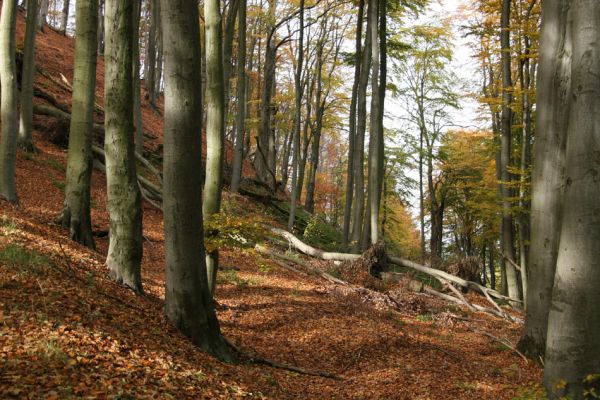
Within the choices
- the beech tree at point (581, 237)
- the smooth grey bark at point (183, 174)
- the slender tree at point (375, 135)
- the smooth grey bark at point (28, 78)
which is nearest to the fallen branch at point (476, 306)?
the slender tree at point (375, 135)

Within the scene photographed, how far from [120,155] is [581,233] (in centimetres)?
540

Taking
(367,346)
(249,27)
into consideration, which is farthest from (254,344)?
(249,27)

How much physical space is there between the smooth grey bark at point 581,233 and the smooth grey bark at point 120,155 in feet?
16.4

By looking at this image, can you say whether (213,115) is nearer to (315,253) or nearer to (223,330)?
(223,330)

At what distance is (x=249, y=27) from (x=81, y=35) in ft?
81.2

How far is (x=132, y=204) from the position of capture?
629cm

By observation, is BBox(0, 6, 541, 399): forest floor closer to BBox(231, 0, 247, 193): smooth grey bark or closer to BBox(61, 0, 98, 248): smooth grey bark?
BBox(61, 0, 98, 248): smooth grey bark

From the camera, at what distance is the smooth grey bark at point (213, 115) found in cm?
727

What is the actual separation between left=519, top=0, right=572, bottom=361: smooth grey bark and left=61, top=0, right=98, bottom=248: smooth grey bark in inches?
282

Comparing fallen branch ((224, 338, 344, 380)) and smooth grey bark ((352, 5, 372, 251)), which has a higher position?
smooth grey bark ((352, 5, 372, 251))

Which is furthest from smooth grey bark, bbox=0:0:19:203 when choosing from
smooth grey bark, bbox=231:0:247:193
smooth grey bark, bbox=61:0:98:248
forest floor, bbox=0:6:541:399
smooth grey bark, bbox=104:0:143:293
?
smooth grey bark, bbox=231:0:247:193

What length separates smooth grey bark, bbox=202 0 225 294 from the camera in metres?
7.27

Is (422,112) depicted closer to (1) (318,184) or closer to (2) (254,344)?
(1) (318,184)

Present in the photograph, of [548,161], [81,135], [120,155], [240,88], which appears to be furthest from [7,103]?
[548,161]
